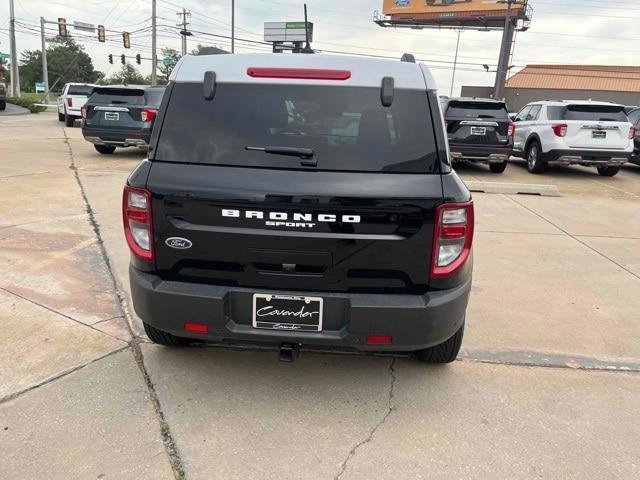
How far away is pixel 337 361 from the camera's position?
3502 millimetres

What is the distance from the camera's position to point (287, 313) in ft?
8.89

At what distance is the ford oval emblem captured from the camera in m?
2.72

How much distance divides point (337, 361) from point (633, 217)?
6.99 metres

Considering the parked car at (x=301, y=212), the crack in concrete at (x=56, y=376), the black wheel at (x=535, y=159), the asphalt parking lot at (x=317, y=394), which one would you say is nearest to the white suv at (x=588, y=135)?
the black wheel at (x=535, y=159)

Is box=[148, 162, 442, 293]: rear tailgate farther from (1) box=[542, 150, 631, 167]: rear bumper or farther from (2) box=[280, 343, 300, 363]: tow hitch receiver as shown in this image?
(1) box=[542, 150, 631, 167]: rear bumper

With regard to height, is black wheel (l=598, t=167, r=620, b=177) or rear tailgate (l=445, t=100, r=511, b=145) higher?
rear tailgate (l=445, t=100, r=511, b=145)

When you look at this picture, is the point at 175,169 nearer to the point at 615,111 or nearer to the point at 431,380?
the point at 431,380

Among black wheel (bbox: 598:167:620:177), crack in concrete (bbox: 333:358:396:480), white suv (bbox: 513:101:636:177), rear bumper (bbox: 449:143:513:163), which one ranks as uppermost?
white suv (bbox: 513:101:636:177)

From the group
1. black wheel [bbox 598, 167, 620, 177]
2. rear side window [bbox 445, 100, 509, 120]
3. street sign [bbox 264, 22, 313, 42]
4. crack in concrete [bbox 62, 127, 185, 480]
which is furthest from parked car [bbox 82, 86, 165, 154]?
street sign [bbox 264, 22, 313, 42]

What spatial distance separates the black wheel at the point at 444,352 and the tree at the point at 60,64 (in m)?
106

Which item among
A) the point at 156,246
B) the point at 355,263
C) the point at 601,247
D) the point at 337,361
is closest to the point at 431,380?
the point at 337,361

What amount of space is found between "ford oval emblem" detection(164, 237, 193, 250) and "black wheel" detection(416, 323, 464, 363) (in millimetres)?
1616

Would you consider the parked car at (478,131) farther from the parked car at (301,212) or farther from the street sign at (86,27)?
the street sign at (86,27)

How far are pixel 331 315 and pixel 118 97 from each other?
1173 cm
